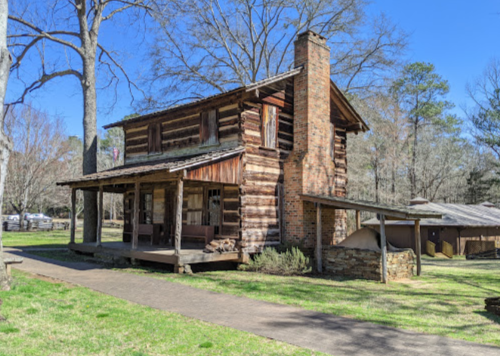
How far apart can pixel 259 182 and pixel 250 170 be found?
0.61 metres

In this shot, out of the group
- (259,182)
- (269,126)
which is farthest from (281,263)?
(269,126)

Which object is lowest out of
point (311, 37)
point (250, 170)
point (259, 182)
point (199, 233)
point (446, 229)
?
point (446, 229)

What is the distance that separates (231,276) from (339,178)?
24.8 feet

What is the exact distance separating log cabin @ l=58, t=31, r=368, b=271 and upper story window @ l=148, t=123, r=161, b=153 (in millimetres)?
132

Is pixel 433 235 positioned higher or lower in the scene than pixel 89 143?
lower

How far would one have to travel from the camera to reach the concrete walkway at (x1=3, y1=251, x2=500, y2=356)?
18.6 ft

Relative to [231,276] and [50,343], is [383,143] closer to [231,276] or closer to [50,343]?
[231,276]

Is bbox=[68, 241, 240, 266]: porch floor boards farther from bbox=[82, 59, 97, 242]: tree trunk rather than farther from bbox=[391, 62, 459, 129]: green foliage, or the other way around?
bbox=[391, 62, 459, 129]: green foliage

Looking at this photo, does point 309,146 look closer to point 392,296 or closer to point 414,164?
point 392,296

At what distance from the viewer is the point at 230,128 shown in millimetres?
14547

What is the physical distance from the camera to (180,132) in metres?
16.5

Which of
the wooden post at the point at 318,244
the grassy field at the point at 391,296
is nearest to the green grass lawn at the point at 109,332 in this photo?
the grassy field at the point at 391,296

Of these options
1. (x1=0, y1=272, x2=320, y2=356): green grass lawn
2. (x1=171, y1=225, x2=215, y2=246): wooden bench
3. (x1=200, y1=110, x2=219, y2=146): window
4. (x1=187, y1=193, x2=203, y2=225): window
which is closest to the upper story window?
(x1=200, y1=110, x2=219, y2=146): window

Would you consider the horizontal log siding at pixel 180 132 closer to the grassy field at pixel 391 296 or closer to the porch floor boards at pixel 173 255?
the porch floor boards at pixel 173 255
